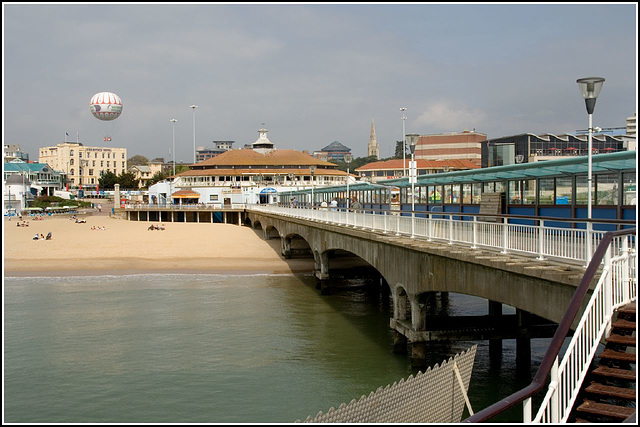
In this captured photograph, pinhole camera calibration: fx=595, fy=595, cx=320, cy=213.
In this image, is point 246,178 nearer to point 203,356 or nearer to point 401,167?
point 401,167

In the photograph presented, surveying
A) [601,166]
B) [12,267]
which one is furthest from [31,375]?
[12,267]

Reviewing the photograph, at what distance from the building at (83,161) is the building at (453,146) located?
277 feet

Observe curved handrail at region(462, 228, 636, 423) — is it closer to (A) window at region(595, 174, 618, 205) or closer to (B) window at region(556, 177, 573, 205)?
(A) window at region(595, 174, 618, 205)

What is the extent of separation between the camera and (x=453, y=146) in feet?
378

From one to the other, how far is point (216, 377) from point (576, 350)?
40.1 ft

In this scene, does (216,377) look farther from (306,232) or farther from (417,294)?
(306,232)

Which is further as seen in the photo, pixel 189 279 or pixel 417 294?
pixel 189 279

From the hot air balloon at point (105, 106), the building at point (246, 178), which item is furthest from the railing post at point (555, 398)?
the building at point (246, 178)

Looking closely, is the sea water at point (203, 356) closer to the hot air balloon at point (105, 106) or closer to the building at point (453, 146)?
the hot air balloon at point (105, 106)

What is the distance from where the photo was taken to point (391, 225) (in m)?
20.7

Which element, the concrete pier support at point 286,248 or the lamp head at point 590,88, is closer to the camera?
the lamp head at point 590,88

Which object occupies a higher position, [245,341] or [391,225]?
[391,225]

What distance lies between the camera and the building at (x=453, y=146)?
373 ft

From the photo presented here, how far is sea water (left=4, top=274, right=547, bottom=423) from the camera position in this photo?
50.2 feet
